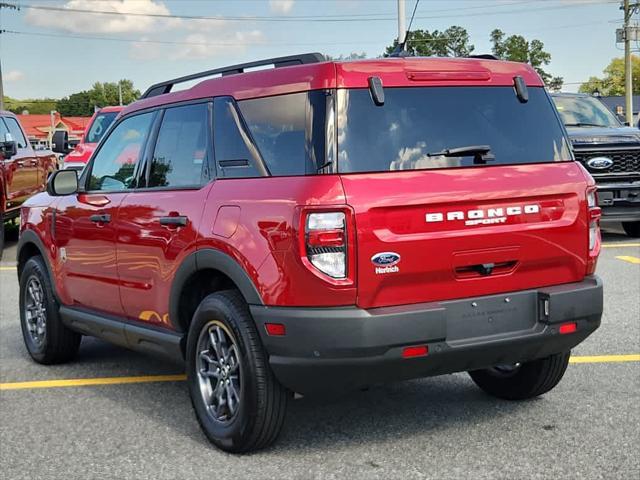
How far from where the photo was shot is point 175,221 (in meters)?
4.64

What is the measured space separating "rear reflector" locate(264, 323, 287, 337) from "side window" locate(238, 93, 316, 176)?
0.69 metres

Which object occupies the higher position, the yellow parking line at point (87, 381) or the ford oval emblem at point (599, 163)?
the ford oval emblem at point (599, 163)

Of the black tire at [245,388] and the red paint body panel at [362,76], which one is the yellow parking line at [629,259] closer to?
the red paint body panel at [362,76]

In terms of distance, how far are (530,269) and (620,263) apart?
6.87 meters

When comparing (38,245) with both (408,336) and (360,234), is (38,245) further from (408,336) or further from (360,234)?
(408,336)

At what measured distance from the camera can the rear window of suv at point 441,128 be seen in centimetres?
397

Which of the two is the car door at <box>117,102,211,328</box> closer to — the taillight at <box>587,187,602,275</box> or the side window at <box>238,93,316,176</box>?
the side window at <box>238,93,316,176</box>

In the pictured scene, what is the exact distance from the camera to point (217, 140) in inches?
179

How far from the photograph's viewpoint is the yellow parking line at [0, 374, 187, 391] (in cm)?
582

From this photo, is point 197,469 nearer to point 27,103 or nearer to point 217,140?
point 217,140

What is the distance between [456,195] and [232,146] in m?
1.17

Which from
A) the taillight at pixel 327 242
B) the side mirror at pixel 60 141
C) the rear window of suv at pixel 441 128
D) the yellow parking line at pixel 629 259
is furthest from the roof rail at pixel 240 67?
the side mirror at pixel 60 141

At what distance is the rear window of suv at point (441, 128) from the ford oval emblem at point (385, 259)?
396 mm

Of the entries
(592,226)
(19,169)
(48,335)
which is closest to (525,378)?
(592,226)
